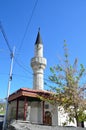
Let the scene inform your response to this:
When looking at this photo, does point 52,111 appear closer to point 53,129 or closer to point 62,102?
point 62,102

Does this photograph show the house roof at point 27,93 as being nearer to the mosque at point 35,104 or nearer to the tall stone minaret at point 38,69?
the mosque at point 35,104

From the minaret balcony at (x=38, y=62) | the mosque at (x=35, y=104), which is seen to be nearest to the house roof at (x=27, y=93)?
the mosque at (x=35, y=104)

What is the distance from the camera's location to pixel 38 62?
2419 cm

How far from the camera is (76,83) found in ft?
42.5

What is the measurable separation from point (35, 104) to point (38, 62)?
788cm

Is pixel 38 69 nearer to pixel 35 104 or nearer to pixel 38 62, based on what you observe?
pixel 38 62

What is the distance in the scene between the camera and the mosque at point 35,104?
599 inches

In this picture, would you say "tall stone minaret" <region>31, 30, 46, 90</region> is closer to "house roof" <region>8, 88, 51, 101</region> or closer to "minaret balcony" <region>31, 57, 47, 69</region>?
"minaret balcony" <region>31, 57, 47, 69</region>

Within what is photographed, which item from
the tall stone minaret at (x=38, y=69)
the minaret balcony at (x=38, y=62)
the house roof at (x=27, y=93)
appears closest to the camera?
the house roof at (x=27, y=93)

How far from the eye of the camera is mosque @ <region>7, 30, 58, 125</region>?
15218 millimetres

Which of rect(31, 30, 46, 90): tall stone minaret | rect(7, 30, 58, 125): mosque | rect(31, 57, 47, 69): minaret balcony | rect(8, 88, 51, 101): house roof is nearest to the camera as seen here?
rect(8, 88, 51, 101): house roof

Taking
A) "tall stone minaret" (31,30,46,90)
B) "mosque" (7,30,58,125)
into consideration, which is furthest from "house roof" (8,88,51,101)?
"tall stone minaret" (31,30,46,90)

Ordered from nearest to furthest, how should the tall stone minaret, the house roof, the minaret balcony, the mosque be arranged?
1. the house roof
2. the mosque
3. the tall stone minaret
4. the minaret balcony

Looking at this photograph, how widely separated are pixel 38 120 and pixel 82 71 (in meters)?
7.46
